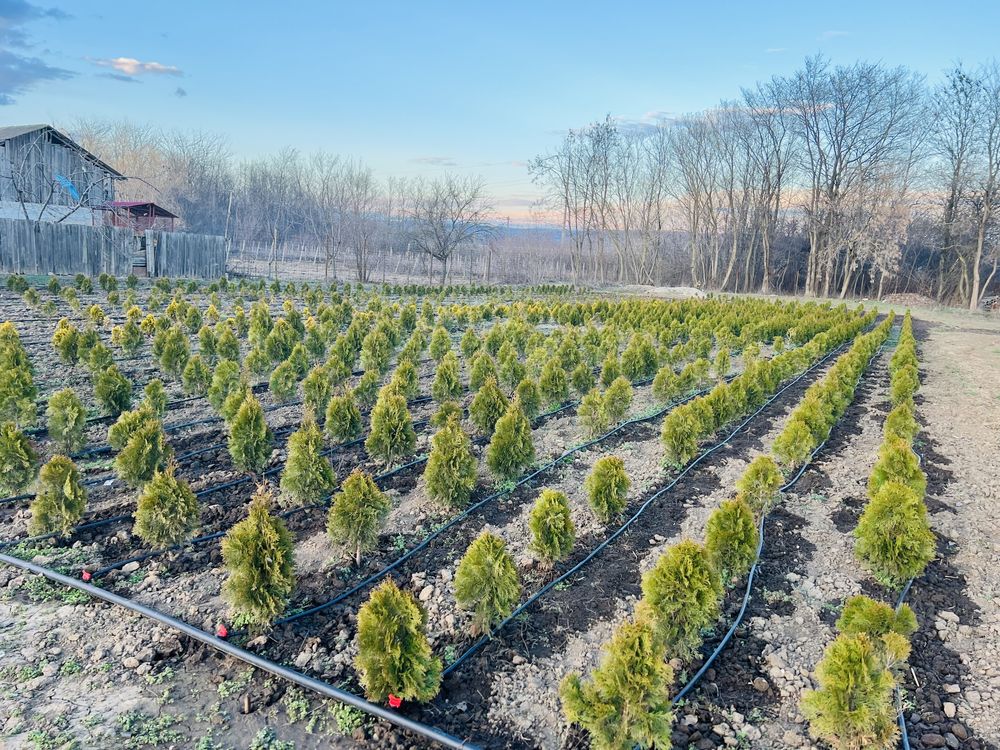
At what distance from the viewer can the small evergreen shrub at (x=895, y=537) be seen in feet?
16.3

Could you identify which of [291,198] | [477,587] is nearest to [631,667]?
[477,587]

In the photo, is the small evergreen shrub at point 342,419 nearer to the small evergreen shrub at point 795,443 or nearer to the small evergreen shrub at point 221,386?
the small evergreen shrub at point 221,386

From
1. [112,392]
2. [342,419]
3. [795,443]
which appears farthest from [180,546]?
[795,443]

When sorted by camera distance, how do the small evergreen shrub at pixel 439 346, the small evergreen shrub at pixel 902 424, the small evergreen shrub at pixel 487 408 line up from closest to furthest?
the small evergreen shrub at pixel 902 424, the small evergreen shrub at pixel 487 408, the small evergreen shrub at pixel 439 346

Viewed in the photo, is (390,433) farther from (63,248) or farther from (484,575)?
(63,248)

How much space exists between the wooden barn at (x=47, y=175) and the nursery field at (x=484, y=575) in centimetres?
2512

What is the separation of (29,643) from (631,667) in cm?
399

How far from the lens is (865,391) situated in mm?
12727

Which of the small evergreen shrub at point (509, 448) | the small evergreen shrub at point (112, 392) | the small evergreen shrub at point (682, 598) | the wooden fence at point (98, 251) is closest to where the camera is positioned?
the small evergreen shrub at point (682, 598)

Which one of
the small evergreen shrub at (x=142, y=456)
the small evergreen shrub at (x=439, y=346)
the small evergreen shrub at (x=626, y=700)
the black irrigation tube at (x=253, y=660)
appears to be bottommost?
the black irrigation tube at (x=253, y=660)

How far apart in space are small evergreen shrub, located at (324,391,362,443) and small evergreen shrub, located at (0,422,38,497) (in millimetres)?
3121

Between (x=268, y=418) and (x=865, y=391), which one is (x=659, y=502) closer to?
(x=268, y=418)

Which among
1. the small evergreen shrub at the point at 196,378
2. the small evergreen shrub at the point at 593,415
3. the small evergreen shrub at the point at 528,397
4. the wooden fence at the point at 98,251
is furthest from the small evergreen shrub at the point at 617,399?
the wooden fence at the point at 98,251

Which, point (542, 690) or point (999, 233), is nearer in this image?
point (542, 690)
